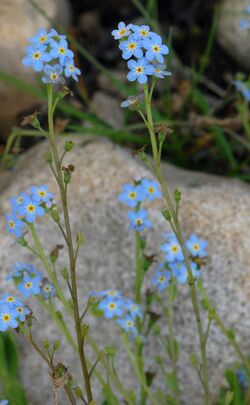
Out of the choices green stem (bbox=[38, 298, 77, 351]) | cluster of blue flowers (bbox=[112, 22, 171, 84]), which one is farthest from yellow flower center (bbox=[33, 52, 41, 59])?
green stem (bbox=[38, 298, 77, 351])

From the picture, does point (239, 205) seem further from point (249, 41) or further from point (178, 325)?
point (249, 41)

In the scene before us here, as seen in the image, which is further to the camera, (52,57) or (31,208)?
(31,208)

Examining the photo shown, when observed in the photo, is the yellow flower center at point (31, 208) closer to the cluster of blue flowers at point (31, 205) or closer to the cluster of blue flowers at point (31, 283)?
the cluster of blue flowers at point (31, 205)

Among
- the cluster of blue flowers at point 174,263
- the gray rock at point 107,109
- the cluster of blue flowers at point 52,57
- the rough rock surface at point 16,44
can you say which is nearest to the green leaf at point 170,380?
the cluster of blue flowers at point 174,263

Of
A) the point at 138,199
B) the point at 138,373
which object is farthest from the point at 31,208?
the point at 138,373

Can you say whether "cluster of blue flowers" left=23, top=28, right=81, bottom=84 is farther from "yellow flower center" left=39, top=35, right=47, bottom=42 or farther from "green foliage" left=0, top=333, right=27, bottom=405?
"green foliage" left=0, top=333, right=27, bottom=405

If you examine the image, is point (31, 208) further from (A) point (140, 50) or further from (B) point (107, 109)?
(B) point (107, 109)
